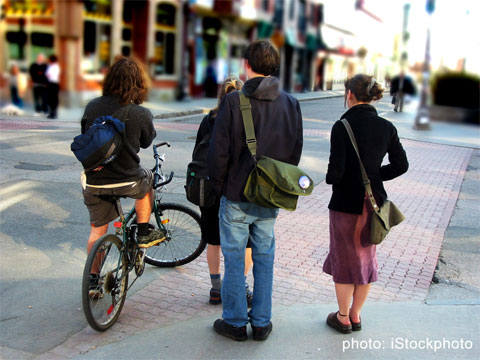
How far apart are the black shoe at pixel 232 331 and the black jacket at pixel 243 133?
0.81m

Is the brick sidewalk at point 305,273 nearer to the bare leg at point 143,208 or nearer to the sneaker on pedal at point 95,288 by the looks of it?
the sneaker on pedal at point 95,288

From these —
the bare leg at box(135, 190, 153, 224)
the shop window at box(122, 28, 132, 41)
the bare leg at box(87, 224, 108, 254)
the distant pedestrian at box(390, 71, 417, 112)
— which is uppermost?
the shop window at box(122, 28, 132, 41)

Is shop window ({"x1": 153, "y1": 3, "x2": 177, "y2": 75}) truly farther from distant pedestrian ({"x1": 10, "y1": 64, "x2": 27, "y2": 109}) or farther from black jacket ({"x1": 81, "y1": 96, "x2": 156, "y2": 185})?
black jacket ({"x1": 81, "y1": 96, "x2": 156, "y2": 185})

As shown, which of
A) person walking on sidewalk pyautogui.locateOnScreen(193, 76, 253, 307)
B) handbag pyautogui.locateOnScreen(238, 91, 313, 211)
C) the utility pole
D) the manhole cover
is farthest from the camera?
the manhole cover

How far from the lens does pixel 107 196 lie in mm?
3500

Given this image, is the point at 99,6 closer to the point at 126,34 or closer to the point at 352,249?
the point at 126,34

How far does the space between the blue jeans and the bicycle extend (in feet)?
2.41

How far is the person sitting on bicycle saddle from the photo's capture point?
10.3 ft

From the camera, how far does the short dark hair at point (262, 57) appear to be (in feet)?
9.40

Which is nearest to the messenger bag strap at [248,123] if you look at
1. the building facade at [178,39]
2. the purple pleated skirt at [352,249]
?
the building facade at [178,39]

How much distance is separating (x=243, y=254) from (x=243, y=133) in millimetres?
728

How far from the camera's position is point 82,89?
1.50 m

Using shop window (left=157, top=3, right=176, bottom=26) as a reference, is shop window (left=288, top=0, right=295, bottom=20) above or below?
above

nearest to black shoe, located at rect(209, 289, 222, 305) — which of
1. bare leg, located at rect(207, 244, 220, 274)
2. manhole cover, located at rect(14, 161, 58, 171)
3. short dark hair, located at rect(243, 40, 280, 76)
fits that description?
bare leg, located at rect(207, 244, 220, 274)
